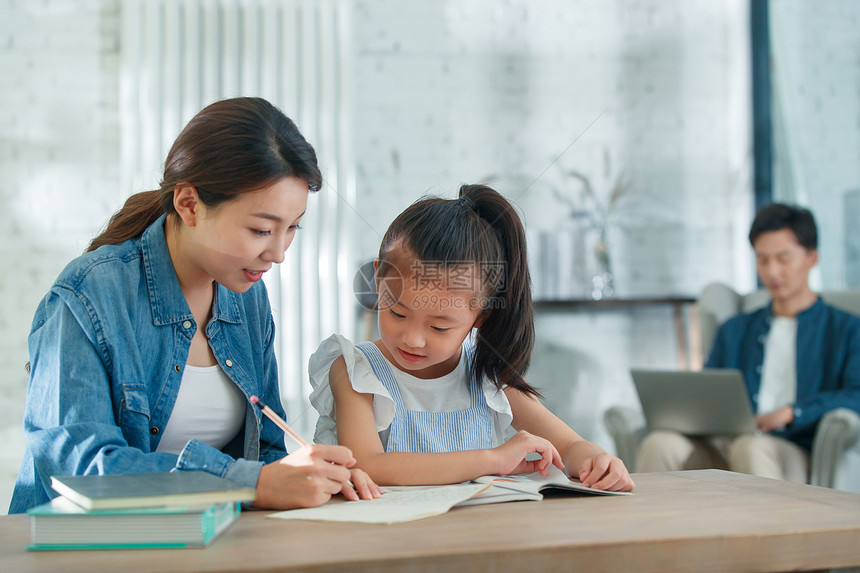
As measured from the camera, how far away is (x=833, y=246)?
3.14 m

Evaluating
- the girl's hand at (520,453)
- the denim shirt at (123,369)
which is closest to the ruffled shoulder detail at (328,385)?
the denim shirt at (123,369)

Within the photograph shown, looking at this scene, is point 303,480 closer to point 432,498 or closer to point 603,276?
point 432,498

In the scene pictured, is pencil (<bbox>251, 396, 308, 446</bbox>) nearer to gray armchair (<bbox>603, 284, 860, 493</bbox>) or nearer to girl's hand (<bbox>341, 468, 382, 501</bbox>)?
girl's hand (<bbox>341, 468, 382, 501</bbox>)

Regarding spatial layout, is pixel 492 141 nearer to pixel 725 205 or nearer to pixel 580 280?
pixel 580 280

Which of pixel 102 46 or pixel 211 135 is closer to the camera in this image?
pixel 211 135

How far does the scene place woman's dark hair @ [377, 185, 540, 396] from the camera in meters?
1.21

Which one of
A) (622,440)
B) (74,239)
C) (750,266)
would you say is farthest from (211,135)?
(750,266)

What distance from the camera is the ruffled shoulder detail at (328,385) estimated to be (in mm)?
1197

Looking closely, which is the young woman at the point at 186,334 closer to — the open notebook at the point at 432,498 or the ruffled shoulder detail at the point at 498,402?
the open notebook at the point at 432,498

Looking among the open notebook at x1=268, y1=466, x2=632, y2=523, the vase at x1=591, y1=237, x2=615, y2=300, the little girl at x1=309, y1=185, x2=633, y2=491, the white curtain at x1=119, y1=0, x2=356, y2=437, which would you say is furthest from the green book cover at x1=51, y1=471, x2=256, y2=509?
the vase at x1=591, y1=237, x2=615, y2=300

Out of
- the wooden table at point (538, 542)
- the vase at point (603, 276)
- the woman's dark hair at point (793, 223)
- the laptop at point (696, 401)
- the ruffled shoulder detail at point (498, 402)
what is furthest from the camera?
the vase at point (603, 276)

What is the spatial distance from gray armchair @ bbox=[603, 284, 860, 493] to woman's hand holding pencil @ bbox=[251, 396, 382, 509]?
1.76m

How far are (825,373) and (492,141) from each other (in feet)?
5.89

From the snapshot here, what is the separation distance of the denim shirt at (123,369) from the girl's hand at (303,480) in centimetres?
3
